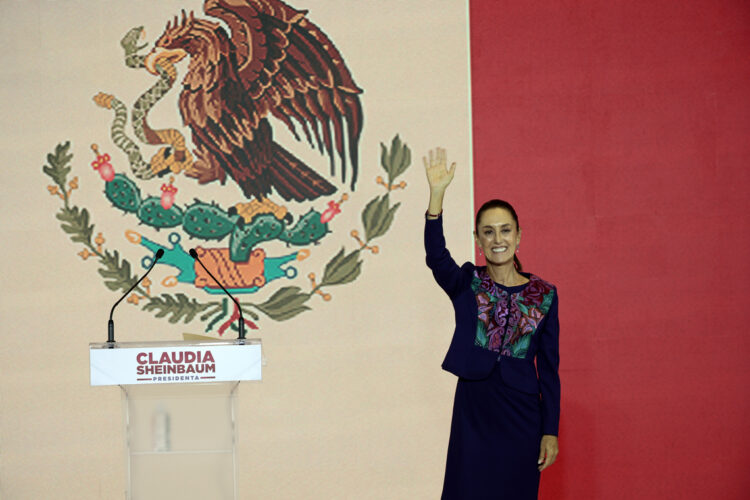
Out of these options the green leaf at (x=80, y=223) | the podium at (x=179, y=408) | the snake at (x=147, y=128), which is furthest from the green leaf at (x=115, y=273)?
the podium at (x=179, y=408)

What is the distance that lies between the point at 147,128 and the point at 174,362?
4.31 ft

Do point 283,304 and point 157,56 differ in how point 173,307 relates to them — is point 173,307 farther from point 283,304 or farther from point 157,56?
point 157,56

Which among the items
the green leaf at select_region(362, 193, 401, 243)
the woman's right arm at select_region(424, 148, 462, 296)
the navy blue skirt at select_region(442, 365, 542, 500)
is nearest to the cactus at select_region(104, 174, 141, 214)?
the green leaf at select_region(362, 193, 401, 243)

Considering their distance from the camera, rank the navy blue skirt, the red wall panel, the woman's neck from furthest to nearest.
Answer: the red wall panel < the woman's neck < the navy blue skirt

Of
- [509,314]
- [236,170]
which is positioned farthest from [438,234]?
→ [236,170]

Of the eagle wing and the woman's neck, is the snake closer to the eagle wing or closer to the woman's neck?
the eagle wing

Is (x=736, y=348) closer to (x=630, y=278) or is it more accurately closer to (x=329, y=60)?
(x=630, y=278)

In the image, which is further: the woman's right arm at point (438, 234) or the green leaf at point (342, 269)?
the green leaf at point (342, 269)

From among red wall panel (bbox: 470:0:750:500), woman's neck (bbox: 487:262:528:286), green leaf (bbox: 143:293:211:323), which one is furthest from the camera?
red wall panel (bbox: 470:0:750:500)

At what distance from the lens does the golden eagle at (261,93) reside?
3326 millimetres

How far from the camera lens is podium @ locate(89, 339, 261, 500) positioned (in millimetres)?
2502

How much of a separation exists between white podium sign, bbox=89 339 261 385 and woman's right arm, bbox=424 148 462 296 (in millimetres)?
723

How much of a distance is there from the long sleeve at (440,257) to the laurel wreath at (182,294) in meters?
1.00

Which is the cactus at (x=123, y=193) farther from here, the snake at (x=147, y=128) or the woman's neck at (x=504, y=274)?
the woman's neck at (x=504, y=274)
